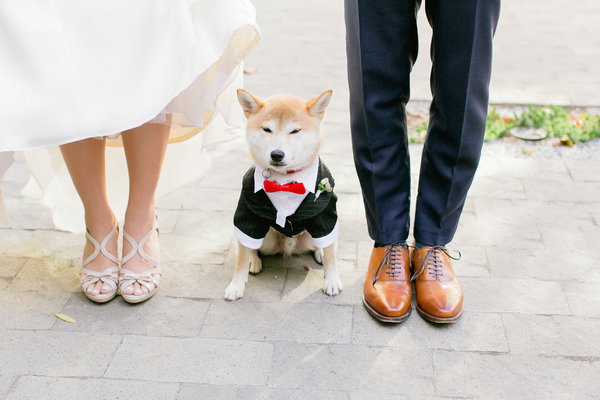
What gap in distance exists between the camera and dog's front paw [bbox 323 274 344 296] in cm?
244

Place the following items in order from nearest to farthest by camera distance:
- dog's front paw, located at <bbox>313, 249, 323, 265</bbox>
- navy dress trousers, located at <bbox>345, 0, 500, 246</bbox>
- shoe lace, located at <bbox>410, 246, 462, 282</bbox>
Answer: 1. navy dress trousers, located at <bbox>345, 0, 500, 246</bbox>
2. shoe lace, located at <bbox>410, 246, 462, 282</bbox>
3. dog's front paw, located at <bbox>313, 249, 323, 265</bbox>

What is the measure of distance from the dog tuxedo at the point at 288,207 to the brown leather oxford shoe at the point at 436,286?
37cm

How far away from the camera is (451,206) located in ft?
7.73

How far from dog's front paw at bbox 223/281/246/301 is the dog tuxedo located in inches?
7.4

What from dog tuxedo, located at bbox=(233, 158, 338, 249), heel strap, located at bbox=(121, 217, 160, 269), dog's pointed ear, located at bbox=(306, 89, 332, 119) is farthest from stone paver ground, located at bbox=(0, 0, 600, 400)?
dog's pointed ear, located at bbox=(306, 89, 332, 119)

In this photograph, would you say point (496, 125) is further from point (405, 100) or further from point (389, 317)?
point (389, 317)

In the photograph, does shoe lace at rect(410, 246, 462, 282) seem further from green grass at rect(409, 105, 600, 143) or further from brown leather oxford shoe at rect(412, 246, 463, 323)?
green grass at rect(409, 105, 600, 143)

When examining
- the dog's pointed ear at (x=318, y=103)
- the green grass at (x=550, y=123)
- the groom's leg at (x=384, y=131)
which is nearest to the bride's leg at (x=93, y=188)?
the dog's pointed ear at (x=318, y=103)

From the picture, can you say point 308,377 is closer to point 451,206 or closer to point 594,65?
point 451,206

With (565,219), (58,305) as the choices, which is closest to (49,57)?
(58,305)

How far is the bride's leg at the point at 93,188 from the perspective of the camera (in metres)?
2.33

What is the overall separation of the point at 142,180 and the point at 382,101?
997 mm

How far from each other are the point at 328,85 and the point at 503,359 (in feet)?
10.2

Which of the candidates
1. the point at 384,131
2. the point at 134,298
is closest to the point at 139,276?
the point at 134,298
